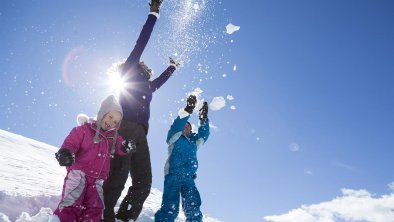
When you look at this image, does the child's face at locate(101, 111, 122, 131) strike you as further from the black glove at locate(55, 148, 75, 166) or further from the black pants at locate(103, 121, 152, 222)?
the black glove at locate(55, 148, 75, 166)

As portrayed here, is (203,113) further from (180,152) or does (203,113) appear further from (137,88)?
(137,88)

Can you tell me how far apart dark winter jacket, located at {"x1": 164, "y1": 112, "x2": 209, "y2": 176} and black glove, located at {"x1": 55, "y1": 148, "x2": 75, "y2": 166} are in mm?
2588

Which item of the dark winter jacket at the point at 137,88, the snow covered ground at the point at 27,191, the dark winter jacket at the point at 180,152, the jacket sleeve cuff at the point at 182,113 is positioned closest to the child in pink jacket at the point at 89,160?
the snow covered ground at the point at 27,191

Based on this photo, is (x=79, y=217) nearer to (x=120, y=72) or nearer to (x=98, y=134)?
(x=98, y=134)

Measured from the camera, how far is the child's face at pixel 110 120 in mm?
4820

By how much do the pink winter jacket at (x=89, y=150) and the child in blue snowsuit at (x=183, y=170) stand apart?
1680 millimetres

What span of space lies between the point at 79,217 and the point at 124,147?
104 cm

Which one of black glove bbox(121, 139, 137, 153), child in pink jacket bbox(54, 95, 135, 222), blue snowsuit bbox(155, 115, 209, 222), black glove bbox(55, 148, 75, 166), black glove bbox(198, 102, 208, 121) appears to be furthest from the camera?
black glove bbox(198, 102, 208, 121)

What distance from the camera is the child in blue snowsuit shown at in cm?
607

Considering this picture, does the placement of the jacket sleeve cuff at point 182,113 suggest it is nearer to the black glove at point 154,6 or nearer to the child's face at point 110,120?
the black glove at point 154,6

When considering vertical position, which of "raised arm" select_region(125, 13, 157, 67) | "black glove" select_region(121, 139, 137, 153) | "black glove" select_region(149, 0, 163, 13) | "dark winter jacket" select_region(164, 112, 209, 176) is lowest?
"black glove" select_region(121, 139, 137, 153)

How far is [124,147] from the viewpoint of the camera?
4.97 metres

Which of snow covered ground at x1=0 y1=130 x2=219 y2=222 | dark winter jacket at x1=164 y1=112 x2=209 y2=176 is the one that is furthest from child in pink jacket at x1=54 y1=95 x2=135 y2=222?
dark winter jacket at x1=164 y1=112 x2=209 y2=176

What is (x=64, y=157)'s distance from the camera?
4.04 m
